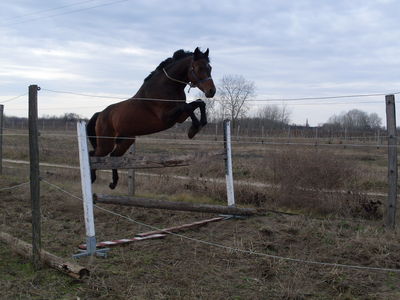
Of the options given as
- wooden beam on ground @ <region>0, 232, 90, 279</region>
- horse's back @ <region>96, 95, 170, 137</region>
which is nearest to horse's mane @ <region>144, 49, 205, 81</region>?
horse's back @ <region>96, 95, 170, 137</region>

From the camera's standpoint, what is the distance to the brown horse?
5.20 meters

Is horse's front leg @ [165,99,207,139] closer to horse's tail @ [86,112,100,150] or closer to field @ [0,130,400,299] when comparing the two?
field @ [0,130,400,299]

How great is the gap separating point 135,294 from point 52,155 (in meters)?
17.2

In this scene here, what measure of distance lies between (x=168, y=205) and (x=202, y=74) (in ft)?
7.26

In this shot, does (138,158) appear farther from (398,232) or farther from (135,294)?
(398,232)

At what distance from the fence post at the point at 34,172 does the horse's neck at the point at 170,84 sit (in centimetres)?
156

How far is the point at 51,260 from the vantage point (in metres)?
4.44

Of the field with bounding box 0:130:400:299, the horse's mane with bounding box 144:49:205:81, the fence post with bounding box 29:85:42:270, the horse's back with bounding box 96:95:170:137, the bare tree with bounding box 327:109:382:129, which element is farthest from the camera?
the bare tree with bounding box 327:109:382:129

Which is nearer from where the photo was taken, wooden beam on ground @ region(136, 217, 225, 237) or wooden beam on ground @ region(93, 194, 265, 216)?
wooden beam on ground @ region(93, 194, 265, 216)

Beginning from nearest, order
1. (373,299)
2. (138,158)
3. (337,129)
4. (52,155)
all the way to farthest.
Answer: (373,299)
(138,158)
(52,155)
(337,129)

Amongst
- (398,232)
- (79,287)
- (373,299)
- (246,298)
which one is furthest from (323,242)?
(79,287)

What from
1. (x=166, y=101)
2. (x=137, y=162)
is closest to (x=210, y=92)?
(x=166, y=101)

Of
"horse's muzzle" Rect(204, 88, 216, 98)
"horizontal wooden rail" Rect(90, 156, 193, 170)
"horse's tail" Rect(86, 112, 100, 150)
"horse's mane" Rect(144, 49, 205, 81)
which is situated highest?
"horse's mane" Rect(144, 49, 205, 81)

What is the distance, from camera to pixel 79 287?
3959 mm
